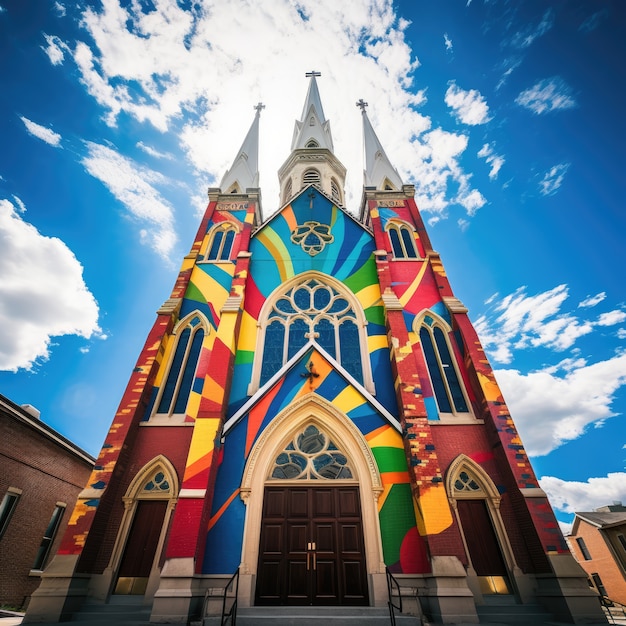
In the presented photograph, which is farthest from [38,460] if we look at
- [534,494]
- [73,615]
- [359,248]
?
[534,494]

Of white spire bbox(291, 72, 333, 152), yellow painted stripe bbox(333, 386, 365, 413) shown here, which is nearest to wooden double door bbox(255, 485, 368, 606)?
yellow painted stripe bbox(333, 386, 365, 413)

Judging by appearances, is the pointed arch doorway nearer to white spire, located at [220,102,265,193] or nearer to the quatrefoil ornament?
the quatrefoil ornament

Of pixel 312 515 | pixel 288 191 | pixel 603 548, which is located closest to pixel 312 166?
pixel 288 191

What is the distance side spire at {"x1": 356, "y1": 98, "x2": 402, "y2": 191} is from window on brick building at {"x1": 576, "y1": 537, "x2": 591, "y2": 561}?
31.2m

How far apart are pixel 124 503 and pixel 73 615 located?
2342mm

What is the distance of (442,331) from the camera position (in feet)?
42.1

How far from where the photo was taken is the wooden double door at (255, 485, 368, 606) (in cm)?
838

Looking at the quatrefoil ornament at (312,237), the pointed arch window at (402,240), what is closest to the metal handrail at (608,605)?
the pointed arch window at (402,240)

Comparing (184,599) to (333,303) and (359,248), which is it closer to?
(333,303)

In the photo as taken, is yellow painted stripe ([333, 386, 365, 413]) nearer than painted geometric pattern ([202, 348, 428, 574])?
A: No

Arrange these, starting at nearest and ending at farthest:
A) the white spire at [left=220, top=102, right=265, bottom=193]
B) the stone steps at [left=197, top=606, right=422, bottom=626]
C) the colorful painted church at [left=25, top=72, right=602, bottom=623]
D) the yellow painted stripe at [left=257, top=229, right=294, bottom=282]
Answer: the stone steps at [left=197, top=606, right=422, bottom=626], the colorful painted church at [left=25, top=72, right=602, bottom=623], the yellow painted stripe at [left=257, top=229, right=294, bottom=282], the white spire at [left=220, top=102, right=265, bottom=193]

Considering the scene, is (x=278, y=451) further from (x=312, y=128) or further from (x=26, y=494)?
(x=312, y=128)

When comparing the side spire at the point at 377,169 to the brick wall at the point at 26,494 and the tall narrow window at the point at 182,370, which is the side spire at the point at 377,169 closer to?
the tall narrow window at the point at 182,370

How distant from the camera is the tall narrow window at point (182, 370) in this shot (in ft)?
37.3
